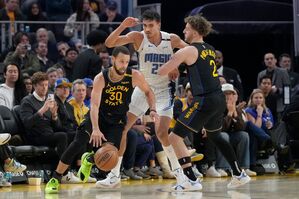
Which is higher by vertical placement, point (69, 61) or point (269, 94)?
point (69, 61)

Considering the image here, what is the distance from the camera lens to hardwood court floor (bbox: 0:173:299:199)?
404 inches

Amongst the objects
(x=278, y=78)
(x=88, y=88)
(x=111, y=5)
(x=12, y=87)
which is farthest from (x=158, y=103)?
(x=111, y=5)

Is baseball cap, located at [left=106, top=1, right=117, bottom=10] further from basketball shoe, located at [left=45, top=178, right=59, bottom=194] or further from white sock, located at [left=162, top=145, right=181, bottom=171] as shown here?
basketball shoe, located at [left=45, top=178, right=59, bottom=194]

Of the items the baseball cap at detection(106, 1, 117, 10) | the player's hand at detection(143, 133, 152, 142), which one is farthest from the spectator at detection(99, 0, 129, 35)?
the player's hand at detection(143, 133, 152, 142)

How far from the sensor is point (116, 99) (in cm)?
1136

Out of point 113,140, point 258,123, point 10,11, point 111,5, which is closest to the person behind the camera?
point 113,140

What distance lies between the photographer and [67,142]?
13.2m

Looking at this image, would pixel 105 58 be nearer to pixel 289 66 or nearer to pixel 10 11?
pixel 10 11

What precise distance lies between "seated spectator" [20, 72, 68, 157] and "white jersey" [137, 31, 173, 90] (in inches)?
74.1

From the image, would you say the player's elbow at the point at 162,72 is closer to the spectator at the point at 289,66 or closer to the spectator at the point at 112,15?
the spectator at the point at 112,15

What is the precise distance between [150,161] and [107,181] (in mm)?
2895

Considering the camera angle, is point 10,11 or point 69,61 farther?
point 10,11

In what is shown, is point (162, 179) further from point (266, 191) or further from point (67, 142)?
point (266, 191)

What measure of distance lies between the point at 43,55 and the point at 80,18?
183 centimetres
